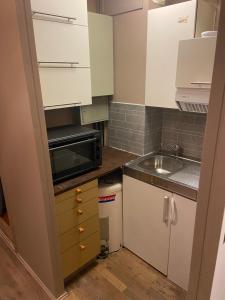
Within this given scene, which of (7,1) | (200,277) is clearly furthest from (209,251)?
(7,1)

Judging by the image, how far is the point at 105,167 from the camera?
75.1 inches

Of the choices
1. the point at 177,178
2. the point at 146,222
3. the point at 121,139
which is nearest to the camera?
the point at 177,178

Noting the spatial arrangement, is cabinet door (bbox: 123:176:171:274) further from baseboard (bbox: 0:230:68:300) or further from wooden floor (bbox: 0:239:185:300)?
baseboard (bbox: 0:230:68:300)

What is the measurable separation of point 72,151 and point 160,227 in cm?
88

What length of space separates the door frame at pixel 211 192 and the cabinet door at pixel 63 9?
1173 millimetres

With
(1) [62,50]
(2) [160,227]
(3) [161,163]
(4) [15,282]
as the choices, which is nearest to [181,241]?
(2) [160,227]

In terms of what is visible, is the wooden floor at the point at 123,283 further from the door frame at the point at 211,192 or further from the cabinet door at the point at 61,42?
the cabinet door at the point at 61,42

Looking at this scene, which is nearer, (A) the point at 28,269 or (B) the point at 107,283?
(B) the point at 107,283

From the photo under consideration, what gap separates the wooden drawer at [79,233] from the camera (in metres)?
1.70

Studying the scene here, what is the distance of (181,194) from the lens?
159 centimetres

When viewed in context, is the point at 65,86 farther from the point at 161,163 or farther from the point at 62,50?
the point at 161,163

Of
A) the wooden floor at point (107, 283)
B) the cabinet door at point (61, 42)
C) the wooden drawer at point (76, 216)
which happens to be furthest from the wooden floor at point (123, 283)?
the cabinet door at point (61, 42)

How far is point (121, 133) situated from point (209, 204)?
4.70ft

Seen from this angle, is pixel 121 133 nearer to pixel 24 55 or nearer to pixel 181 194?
pixel 181 194
